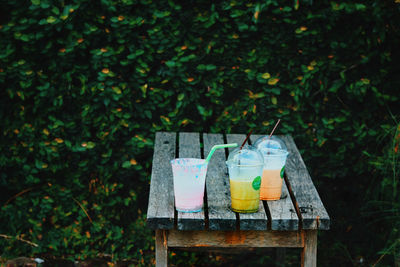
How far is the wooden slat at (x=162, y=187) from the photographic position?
1.95 metres

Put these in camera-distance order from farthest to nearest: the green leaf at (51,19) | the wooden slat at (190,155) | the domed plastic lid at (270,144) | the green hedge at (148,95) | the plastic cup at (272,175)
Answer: the green hedge at (148,95), the green leaf at (51,19), the domed plastic lid at (270,144), the plastic cup at (272,175), the wooden slat at (190,155)

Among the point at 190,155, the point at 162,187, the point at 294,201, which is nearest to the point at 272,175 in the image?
the point at 294,201

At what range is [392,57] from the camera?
328 centimetres

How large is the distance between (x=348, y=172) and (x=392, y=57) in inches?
31.9

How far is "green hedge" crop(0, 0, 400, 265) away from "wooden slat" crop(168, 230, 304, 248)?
4.51 feet

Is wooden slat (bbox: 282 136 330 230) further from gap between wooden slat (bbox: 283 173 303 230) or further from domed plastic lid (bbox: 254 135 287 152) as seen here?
domed plastic lid (bbox: 254 135 287 152)

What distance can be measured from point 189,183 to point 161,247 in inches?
11.5

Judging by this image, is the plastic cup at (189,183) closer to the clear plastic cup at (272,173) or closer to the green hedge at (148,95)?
the clear plastic cup at (272,173)

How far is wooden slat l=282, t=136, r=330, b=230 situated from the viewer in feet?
6.47

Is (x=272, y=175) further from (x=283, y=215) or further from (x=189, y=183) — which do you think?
(x=189, y=183)

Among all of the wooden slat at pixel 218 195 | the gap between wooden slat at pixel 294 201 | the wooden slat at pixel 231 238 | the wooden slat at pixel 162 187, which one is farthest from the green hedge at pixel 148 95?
the wooden slat at pixel 231 238

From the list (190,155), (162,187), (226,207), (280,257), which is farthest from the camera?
(280,257)

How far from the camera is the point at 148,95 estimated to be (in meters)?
3.31

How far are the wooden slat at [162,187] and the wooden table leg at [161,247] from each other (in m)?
0.07
